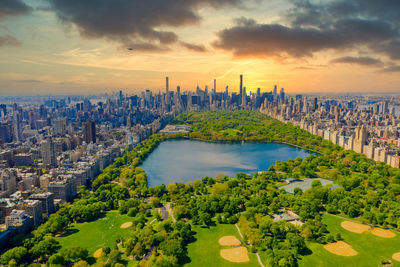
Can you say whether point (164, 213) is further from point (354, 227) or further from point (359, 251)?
point (354, 227)

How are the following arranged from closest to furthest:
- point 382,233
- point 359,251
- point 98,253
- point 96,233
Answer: point 98,253, point 359,251, point 382,233, point 96,233

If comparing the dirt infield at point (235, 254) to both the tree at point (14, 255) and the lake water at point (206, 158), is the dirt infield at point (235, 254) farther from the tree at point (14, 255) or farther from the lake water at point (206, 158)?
the lake water at point (206, 158)

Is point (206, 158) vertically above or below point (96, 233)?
above

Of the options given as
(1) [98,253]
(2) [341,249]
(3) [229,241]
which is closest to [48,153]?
(1) [98,253]

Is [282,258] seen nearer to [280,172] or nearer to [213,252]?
[213,252]

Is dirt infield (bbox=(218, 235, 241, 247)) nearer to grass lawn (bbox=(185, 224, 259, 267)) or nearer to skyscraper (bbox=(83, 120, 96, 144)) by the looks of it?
grass lawn (bbox=(185, 224, 259, 267))

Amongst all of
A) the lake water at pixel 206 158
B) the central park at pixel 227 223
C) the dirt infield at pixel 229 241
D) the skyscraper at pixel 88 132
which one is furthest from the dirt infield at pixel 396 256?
the skyscraper at pixel 88 132
